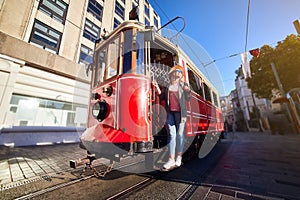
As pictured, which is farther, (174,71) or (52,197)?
(174,71)

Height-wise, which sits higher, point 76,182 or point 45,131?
point 45,131

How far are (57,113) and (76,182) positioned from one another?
6615 mm

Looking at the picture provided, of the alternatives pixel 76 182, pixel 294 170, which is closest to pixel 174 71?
pixel 76 182

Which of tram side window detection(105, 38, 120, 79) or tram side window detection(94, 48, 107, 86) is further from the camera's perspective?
tram side window detection(94, 48, 107, 86)

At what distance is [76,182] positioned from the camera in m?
2.04

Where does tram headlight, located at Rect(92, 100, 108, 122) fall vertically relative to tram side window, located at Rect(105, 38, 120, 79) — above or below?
below

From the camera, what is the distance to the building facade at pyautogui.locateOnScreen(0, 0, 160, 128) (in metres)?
5.65

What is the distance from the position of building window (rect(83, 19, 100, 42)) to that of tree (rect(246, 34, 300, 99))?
1556cm

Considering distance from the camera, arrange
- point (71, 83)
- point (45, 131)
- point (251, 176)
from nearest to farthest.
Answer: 1. point (251, 176)
2. point (45, 131)
3. point (71, 83)

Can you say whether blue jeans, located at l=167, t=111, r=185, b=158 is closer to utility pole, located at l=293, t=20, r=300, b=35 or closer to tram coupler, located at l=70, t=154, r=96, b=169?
tram coupler, located at l=70, t=154, r=96, b=169

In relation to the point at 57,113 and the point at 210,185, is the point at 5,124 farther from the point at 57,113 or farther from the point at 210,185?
the point at 210,185

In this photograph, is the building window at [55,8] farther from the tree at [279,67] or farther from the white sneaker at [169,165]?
the tree at [279,67]

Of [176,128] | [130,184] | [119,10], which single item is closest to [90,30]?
[119,10]

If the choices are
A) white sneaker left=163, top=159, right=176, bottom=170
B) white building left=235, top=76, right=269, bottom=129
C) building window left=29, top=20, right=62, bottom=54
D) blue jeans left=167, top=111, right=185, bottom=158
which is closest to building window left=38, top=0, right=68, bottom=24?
building window left=29, top=20, right=62, bottom=54
